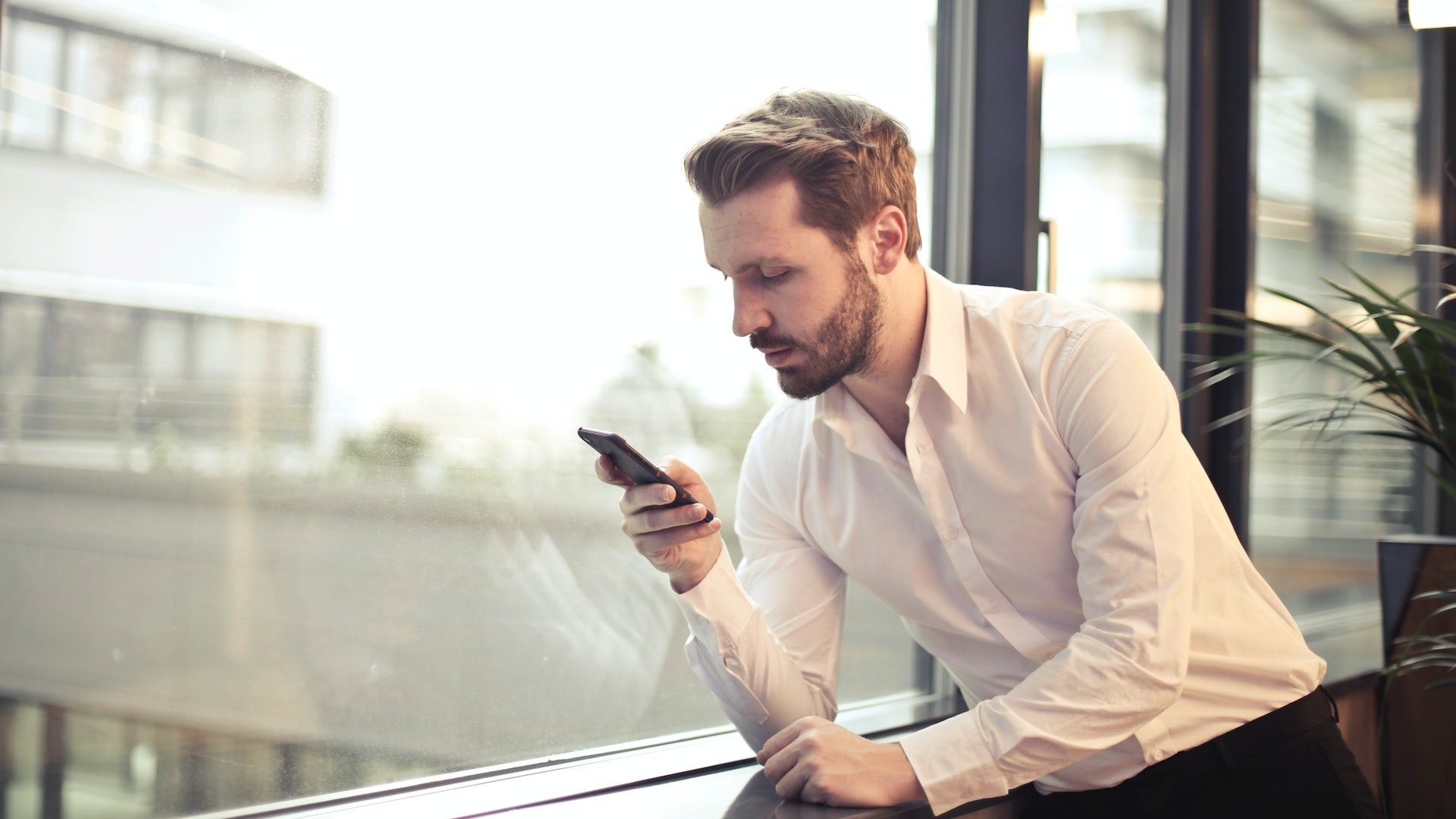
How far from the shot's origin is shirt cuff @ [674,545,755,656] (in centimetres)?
154

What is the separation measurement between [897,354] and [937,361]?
0.28 feet

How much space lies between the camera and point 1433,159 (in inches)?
168

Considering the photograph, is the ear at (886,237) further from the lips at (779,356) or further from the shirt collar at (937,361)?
the lips at (779,356)

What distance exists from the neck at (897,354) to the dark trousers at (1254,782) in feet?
1.97

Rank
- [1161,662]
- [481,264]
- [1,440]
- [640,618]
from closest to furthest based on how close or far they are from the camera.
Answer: [1,440] → [1161,662] → [481,264] → [640,618]

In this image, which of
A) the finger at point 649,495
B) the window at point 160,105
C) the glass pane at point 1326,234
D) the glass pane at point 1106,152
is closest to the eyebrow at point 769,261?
the finger at point 649,495

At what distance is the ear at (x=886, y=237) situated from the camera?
1592 mm

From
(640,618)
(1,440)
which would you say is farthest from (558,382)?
(1,440)

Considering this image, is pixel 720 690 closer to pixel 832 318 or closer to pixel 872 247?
pixel 832 318

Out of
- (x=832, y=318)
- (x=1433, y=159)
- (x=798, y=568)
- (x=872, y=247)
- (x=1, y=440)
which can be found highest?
(x=1433, y=159)

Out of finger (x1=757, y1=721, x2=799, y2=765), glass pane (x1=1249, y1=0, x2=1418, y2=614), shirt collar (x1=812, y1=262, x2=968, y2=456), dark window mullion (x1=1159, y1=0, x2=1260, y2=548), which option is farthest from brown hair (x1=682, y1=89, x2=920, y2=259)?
glass pane (x1=1249, y1=0, x2=1418, y2=614)

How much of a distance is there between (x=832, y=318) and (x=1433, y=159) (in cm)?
384

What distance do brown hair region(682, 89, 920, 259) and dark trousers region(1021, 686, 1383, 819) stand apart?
2.79 feet

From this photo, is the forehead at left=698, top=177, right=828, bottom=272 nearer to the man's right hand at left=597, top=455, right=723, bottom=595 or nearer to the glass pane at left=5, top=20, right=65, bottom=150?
the man's right hand at left=597, top=455, right=723, bottom=595
